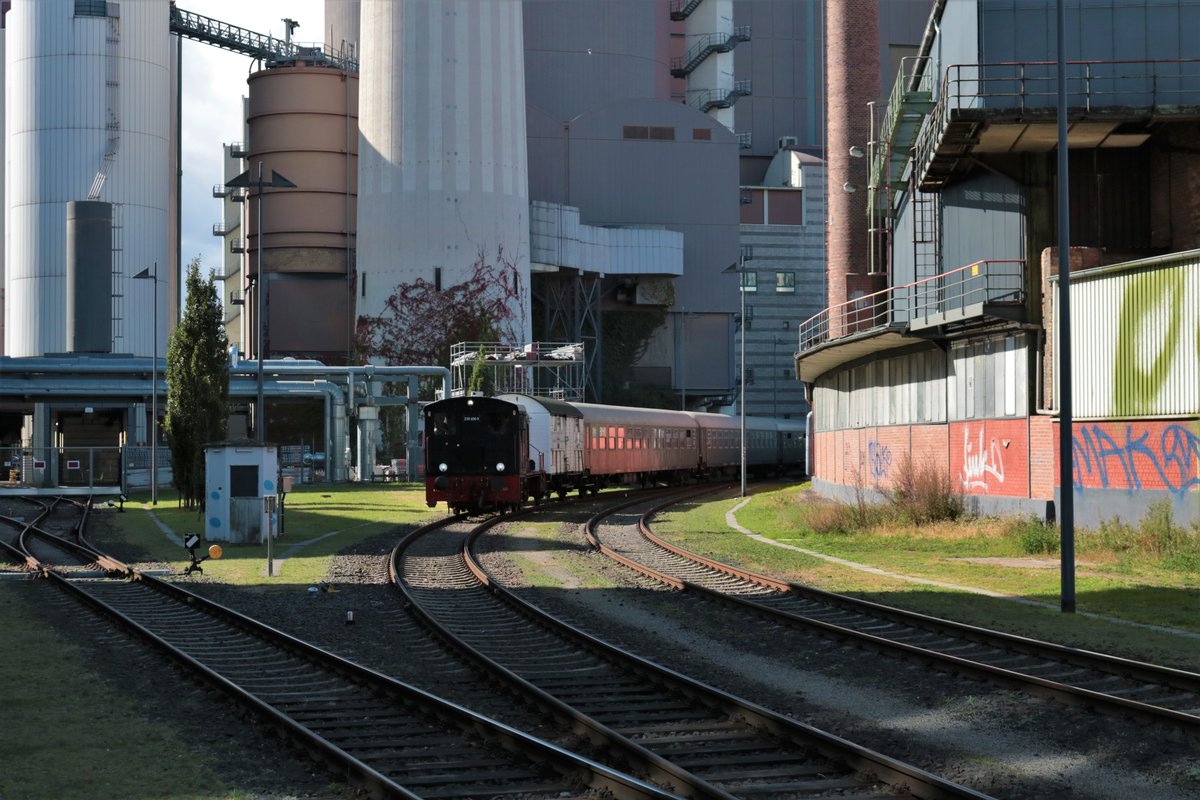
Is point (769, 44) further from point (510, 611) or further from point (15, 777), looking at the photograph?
point (15, 777)

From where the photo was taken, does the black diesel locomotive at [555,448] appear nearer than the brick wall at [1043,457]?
No

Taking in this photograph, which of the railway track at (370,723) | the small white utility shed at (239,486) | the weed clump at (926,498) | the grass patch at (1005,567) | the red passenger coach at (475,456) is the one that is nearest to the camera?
the railway track at (370,723)

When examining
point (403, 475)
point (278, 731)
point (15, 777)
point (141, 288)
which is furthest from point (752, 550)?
point (141, 288)

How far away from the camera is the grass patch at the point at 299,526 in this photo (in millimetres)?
24261

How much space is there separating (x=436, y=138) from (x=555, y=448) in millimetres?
35638

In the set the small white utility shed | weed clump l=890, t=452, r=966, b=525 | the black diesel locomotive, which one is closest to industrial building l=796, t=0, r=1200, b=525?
weed clump l=890, t=452, r=966, b=525

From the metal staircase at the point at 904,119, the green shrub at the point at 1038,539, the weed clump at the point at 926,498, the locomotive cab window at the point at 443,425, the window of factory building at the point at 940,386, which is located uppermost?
the metal staircase at the point at 904,119

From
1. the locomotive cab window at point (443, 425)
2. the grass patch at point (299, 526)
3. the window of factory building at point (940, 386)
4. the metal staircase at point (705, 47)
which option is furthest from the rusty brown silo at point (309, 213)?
the locomotive cab window at point (443, 425)

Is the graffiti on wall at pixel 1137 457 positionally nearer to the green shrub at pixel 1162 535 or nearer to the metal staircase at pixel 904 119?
the green shrub at pixel 1162 535

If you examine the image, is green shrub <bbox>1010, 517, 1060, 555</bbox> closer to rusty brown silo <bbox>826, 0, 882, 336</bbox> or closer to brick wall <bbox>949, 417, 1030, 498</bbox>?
brick wall <bbox>949, 417, 1030, 498</bbox>

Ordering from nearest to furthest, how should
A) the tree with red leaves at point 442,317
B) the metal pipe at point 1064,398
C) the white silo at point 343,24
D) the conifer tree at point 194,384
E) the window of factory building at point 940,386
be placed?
the metal pipe at point 1064,398 < the window of factory building at point 940,386 < the conifer tree at point 194,384 < the tree with red leaves at point 442,317 < the white silo at point 343,24

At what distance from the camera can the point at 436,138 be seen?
74062 millimetres

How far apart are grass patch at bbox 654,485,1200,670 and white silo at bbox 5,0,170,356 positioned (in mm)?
55757

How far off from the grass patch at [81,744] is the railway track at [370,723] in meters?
0.83
